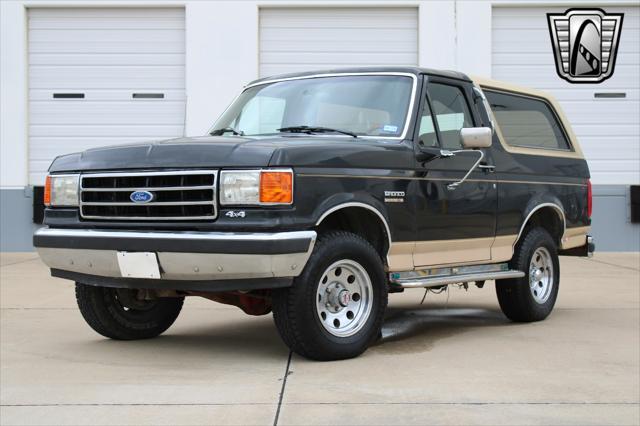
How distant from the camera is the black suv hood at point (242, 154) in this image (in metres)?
5.59

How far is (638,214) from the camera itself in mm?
16531

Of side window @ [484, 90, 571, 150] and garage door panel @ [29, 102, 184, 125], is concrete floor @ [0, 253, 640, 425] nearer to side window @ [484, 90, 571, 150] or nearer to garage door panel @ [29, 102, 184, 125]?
side window @ [484, 90, 571, 150]

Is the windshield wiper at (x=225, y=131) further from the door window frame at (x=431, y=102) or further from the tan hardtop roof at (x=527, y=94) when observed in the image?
the tan hardtop roof at (x=527, y=94)

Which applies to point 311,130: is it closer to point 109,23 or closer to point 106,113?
point 106,113

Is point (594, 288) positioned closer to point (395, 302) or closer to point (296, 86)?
point (395, 302)

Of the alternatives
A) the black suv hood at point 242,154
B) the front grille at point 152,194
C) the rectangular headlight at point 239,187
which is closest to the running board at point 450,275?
the black suv hood at point 242,154

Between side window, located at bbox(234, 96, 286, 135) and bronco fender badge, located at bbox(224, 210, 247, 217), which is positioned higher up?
side window, located at bbox(234, 96, 286, 135)

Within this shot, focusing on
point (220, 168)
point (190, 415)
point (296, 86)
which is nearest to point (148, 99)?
point (296, 86)

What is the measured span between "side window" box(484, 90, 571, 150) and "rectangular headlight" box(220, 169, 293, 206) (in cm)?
281

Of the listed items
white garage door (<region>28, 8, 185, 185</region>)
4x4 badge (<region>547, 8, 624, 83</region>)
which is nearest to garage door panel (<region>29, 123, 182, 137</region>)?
white garage door (<region>28, 8, 185, 185</region>)

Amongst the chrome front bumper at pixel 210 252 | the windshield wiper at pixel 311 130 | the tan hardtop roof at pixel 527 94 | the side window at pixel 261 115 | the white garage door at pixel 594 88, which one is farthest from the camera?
the white garage door at pixel 594 88

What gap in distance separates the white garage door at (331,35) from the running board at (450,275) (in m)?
9.63

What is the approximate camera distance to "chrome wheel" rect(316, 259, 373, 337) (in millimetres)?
5906

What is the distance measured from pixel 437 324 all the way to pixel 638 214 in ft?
32.4
